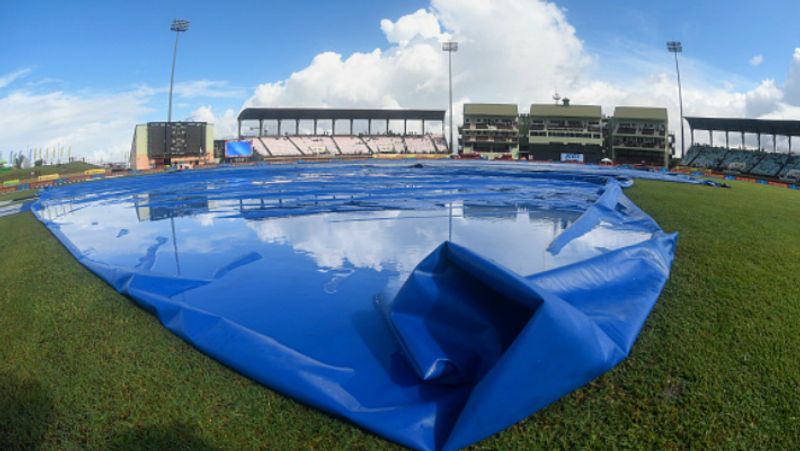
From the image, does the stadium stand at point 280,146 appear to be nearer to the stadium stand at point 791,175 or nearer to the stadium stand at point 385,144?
the stadium stand at point 385,144

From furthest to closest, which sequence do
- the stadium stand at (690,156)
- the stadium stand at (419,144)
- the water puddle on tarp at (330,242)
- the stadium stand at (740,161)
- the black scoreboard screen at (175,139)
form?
the stadium stand at (419,144) → the stadium stand at (690,156) → the black scoreboard screen at (175,139) → the stadium stand at (740,161) → the water puddle on tarp at (330,242)

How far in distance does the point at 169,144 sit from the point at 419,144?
2446cm

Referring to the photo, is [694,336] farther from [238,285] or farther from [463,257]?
Result: [238,285]

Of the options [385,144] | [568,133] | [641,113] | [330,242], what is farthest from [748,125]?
[330,242]

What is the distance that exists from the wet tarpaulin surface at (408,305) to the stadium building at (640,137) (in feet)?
144

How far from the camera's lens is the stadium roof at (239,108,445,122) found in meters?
42.7

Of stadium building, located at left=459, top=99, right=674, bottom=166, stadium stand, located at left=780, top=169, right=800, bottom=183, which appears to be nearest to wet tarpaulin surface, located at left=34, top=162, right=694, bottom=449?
stadium stand, located at left=780, top=169, right=800, bottom=183

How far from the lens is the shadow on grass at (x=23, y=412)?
1599 millimetres

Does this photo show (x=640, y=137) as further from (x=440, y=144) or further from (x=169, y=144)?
(x=169, y=144)

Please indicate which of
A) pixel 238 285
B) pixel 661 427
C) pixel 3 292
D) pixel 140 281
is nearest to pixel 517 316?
pixel 661 427

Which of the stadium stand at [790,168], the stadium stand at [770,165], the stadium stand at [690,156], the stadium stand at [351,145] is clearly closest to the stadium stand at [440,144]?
the stadium stand at [351,145]

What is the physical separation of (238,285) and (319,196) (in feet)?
20.2

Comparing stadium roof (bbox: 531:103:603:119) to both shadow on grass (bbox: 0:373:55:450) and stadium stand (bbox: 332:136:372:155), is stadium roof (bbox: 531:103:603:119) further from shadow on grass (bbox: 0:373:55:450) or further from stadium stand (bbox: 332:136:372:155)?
shadow on grass (bbox: 0:373:55:450)

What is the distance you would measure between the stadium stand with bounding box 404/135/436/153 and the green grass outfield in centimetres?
Result: 4331
